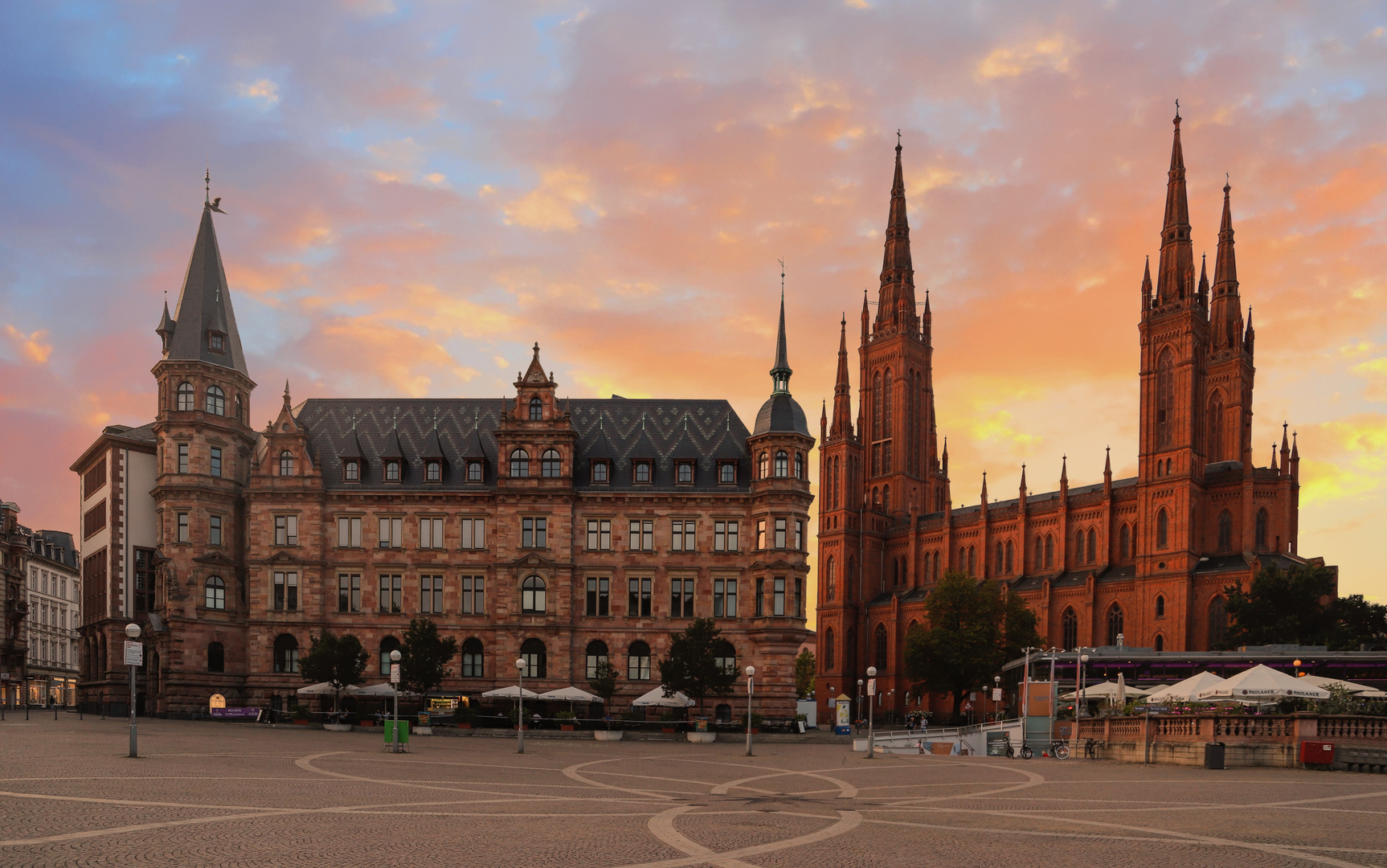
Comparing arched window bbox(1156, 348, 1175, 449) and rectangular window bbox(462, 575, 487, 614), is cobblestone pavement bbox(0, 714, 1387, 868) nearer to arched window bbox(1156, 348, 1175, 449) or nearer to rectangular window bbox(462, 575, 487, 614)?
rectangular window bbox(462, 575, 487, 614)

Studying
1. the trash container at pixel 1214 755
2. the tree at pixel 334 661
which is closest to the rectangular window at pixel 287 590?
the tree at pixel 334 661

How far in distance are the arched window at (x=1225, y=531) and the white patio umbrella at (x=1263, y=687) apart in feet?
245

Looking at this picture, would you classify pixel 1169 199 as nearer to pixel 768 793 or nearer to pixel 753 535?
pixel 753 535

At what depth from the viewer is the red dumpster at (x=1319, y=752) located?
111 ft

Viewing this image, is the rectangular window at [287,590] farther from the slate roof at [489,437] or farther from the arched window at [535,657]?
the arched window at [535,657]

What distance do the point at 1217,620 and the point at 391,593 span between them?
7723 cm

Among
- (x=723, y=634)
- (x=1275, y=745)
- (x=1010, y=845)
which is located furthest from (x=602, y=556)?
(x=1010, y=845)

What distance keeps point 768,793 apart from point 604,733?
28.1m

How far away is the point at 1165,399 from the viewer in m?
123

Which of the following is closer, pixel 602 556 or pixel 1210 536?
pixel 602 556

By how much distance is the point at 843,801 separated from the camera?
24.3m

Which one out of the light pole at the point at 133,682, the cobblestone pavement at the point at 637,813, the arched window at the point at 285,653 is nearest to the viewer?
the cobblestone pavement at the point at 637,813

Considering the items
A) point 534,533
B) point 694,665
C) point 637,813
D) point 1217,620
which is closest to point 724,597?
point 694,665

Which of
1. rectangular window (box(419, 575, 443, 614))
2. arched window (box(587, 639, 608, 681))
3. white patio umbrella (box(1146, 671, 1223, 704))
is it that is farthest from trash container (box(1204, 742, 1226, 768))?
rectangular window (box(419, 575, 443, 614))
